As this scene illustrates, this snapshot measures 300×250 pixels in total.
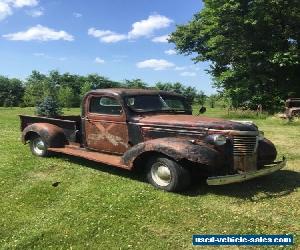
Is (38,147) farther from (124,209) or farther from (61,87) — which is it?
(61,87)

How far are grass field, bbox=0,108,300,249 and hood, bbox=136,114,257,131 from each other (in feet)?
4.01

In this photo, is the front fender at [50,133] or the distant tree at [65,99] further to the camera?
the distant tree at [65,99]

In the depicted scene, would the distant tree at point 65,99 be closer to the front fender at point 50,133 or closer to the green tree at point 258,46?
the green tree at point 258,46

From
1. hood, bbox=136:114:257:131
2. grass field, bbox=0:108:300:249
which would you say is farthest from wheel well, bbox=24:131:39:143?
hood, bbox=136:114:257:131

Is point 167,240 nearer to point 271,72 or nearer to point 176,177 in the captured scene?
point 176,177

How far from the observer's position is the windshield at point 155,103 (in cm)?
968

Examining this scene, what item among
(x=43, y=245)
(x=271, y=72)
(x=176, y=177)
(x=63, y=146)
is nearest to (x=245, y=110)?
(x=271, y=72)

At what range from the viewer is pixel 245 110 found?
3450 cm

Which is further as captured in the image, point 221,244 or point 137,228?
point 137,228

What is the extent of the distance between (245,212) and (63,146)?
5478 millimetres

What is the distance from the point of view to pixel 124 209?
7.38 metres

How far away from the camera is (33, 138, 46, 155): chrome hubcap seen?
38.0 ft

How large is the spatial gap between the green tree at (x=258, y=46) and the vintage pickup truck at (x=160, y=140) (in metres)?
22.4

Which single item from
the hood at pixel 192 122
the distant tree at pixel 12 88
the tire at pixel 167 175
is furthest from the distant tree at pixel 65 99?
the tire at pixel 167 175
